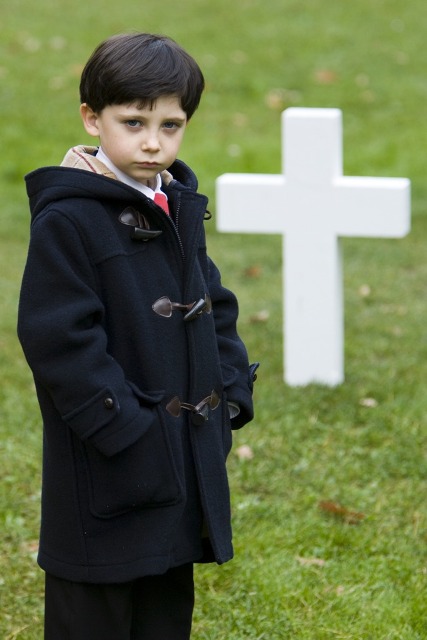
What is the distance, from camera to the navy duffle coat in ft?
7.30

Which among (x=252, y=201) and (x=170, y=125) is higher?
(x=170, y=125)

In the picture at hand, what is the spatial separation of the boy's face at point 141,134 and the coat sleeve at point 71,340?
18 centimetres

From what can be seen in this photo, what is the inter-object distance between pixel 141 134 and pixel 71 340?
436 mm

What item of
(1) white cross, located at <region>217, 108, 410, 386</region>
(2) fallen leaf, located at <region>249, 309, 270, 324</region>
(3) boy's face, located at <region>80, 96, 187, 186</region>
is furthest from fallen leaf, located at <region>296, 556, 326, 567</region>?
(2) fallen leaf, located at <region>249, 309, 270, 324</region>

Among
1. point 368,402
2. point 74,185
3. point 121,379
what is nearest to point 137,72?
point 74,185

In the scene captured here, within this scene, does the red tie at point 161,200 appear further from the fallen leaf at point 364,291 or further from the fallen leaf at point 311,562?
the fallen leaf at point 364,291

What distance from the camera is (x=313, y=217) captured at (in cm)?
482

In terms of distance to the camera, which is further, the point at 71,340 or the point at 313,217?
the point at 313,217

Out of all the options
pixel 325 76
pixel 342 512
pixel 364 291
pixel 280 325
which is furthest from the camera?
pixel 325 76

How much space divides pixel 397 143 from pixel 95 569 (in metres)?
6.86

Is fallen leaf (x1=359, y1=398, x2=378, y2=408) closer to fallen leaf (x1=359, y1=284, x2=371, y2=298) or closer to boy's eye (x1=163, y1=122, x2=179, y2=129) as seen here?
fallen leaf (x1=359, y1=284, x2=371, y2=298)

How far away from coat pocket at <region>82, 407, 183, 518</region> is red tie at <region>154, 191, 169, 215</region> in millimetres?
429

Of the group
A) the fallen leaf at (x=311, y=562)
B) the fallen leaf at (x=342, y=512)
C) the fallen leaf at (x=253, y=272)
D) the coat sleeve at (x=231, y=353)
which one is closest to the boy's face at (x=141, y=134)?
the coat sleeve at (x=231, y=353)

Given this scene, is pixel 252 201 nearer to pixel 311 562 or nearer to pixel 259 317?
pixel 259 317
